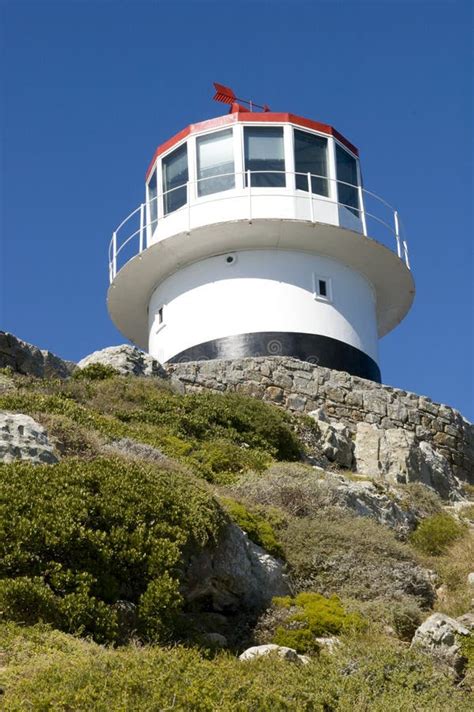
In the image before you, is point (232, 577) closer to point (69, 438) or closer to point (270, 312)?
point (69, 438)

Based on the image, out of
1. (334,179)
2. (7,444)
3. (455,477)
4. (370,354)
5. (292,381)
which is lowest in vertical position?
(7,444)

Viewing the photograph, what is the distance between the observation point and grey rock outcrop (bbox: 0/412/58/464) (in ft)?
35.2

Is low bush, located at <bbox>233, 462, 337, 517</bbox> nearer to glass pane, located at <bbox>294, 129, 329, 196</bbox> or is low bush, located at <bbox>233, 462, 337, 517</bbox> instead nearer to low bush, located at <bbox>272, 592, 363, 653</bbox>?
low bush, located at <bbox>272, 592, 363, 653</bbox>

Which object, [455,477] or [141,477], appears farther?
[455,477]

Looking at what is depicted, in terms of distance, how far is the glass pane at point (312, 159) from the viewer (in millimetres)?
23531

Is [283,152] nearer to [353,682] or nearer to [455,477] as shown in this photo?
[455,477]

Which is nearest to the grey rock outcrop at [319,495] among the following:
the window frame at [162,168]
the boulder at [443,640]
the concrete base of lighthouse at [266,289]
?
the boulder at [443,640]

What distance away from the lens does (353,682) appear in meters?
7.76

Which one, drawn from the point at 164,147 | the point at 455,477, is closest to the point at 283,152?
the point at 164,147

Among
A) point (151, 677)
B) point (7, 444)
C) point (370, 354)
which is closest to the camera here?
point (151, 677)

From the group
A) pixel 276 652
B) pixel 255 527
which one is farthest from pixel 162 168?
pixel 276 652

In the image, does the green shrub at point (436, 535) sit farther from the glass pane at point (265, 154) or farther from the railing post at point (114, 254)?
the railing post at point (114, 254)

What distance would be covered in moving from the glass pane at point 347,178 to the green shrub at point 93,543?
14.6 meters

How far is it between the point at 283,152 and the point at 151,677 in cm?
1786
